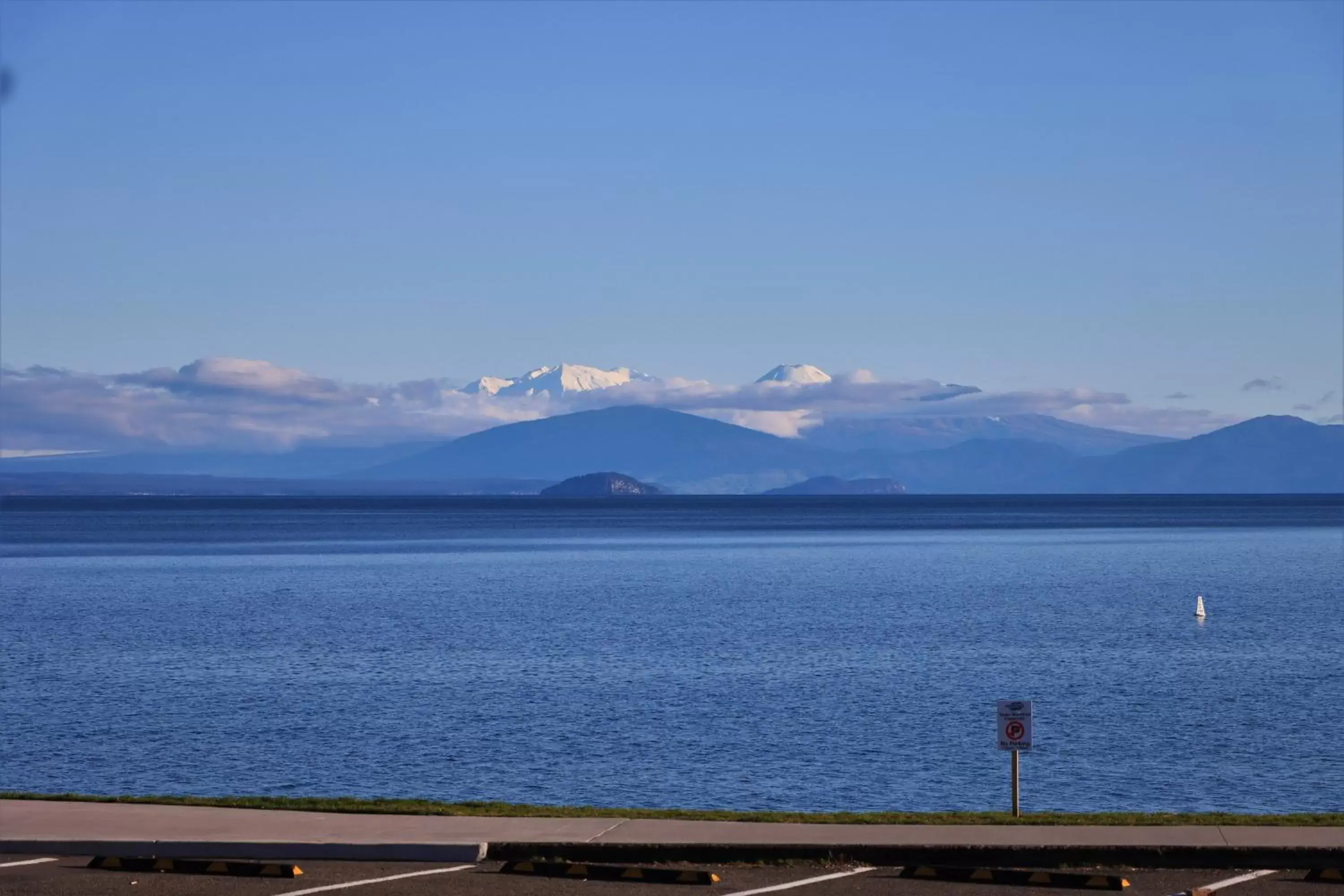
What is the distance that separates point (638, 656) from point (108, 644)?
18.1m

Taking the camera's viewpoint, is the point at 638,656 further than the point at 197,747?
Yes

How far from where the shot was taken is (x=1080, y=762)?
98.6 feet

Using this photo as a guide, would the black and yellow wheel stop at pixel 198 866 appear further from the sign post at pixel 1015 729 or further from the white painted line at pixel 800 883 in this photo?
the sign post at pixel 1015 729

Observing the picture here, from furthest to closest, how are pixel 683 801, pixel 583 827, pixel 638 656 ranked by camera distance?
1. pixel 638 656
2. pixel 683 801
3. pixel 583 827

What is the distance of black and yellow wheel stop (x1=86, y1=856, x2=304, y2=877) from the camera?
14.7 meters

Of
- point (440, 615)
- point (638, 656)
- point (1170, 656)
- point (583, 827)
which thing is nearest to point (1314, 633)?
point (1170, 656)

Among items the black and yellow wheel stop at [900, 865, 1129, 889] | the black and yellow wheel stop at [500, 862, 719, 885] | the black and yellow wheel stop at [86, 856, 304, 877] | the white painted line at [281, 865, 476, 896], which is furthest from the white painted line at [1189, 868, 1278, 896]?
the black and yellow wheel stop at [86, 856, 304, 877]

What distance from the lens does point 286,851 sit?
50.2 ft

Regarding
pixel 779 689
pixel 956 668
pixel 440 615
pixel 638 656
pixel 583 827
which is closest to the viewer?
pixel 583 827

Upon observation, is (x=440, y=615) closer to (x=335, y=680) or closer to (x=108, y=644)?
(x=108, y=644)

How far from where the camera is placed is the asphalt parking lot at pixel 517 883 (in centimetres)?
1397

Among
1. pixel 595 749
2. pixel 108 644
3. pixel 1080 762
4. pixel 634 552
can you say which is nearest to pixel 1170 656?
pixel 1080 762

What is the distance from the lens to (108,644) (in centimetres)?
5269

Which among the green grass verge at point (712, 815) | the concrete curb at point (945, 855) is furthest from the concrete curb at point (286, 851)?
the green grass verge at point (712, 815)
